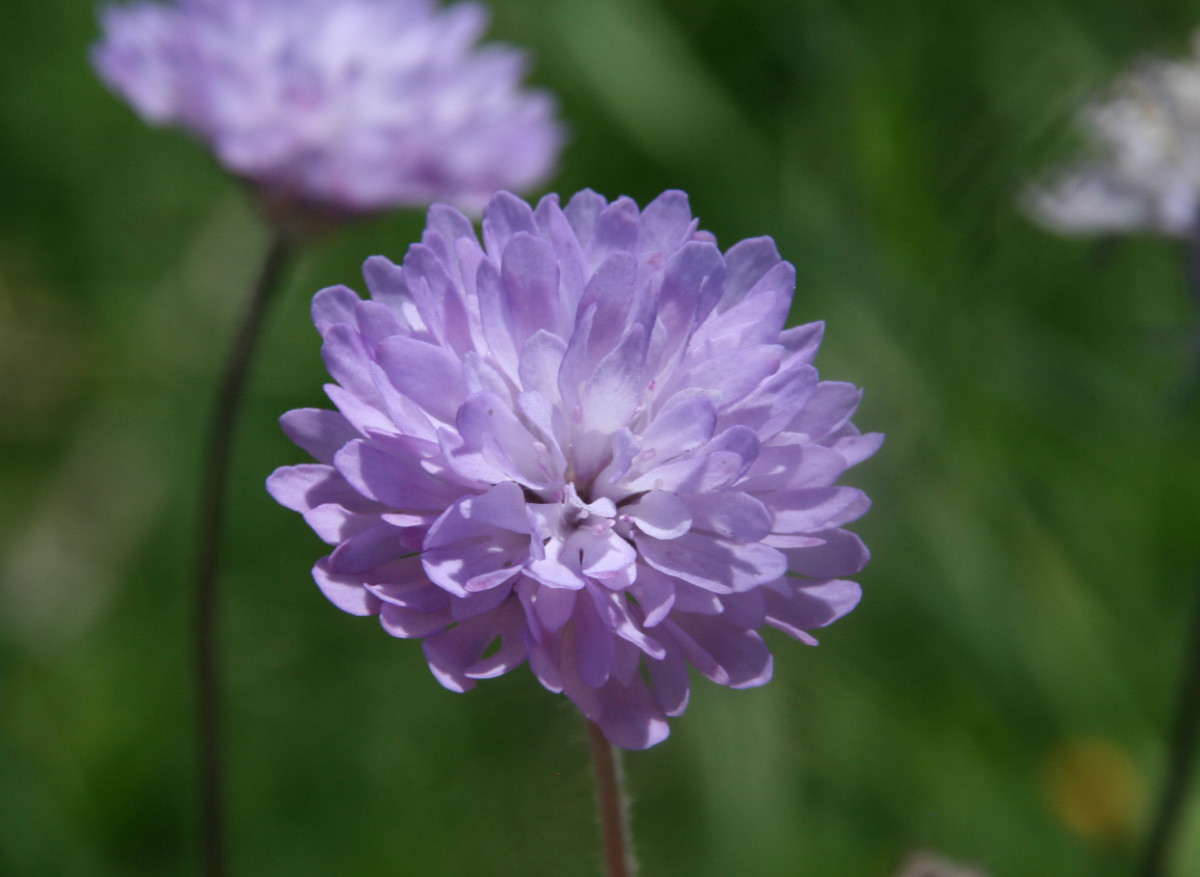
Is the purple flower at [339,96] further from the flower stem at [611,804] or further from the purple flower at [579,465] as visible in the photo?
the flower stem at [611,804]

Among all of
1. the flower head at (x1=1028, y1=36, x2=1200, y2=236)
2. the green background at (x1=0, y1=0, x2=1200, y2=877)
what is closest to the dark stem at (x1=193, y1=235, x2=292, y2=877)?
the green background at (x1=0, y1=0, x2=1200, y2=877)

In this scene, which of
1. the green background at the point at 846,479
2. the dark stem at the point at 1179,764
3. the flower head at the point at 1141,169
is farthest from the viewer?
the green background at the point at 846,479

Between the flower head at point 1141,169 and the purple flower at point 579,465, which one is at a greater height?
the flower head at point 1141,169

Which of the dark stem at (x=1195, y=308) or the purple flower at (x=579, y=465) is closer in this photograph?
the purple flower at (x=579, y=465)

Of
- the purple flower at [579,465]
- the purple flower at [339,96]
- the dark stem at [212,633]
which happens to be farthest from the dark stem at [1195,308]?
the dark stem at [212,633]

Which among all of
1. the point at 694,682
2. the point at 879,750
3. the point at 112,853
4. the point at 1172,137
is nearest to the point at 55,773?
the point at 112,853

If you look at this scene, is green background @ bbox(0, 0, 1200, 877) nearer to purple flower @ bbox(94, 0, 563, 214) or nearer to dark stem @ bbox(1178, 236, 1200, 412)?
dark stem @ bbox(1178, 236, 1200, 412)
